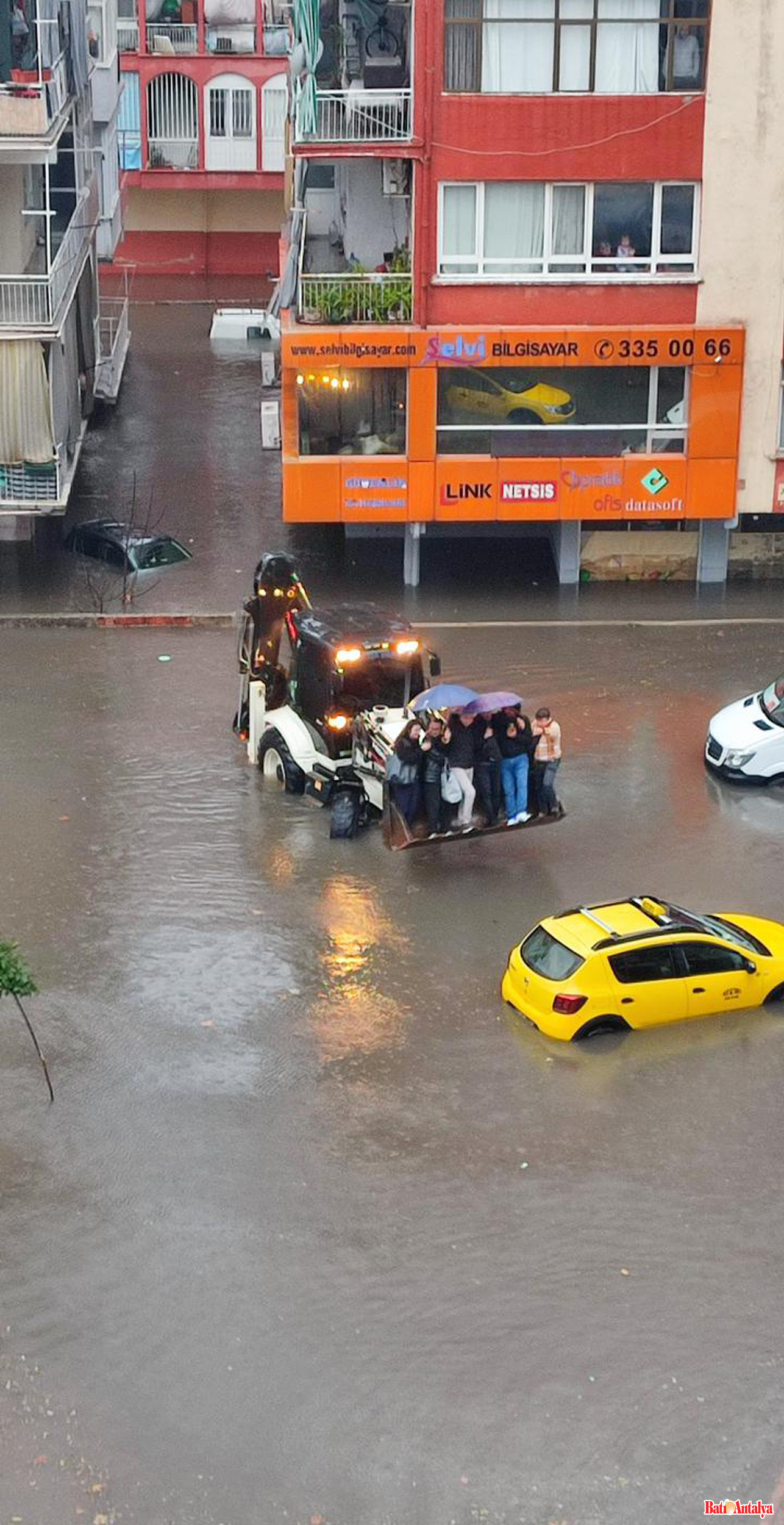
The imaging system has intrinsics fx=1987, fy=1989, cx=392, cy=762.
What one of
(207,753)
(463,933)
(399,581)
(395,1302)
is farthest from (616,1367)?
(399,581)

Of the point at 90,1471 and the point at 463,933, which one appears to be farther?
the point at 463,933

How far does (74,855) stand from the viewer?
2300cm

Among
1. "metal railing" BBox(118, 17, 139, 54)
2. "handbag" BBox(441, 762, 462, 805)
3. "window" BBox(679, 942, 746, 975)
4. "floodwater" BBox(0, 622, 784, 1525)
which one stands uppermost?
"metal railing" BBox(118, 17, 139, 54)

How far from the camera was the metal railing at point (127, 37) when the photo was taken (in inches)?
2196

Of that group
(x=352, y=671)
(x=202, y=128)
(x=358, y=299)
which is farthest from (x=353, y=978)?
(x=202, y=128)

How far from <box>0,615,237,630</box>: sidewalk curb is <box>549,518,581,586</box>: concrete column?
5.80 m

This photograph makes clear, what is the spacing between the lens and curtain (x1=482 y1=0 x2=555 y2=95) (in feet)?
99.0

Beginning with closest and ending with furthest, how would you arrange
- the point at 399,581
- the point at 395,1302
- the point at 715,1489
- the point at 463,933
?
the point at 715,1489
the point at 395,1302
the point at 463,933
the point at 399,581

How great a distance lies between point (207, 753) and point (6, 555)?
10.3 metres

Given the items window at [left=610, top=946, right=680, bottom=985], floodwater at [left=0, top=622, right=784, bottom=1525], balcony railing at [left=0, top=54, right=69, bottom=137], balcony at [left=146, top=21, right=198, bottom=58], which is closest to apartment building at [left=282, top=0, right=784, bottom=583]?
balcony railing at [left=0, top=54, right=69, bottom=137]

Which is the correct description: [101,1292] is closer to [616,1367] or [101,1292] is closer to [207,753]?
[616,1367]

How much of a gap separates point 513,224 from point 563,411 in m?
3.04

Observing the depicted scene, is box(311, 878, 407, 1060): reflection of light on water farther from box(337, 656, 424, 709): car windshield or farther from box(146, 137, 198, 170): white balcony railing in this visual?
box(146, 137, 198, 170): white balcony railing

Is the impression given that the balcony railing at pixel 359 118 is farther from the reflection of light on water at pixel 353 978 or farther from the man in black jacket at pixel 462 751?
the reflection of light on water at pixel 353 978
